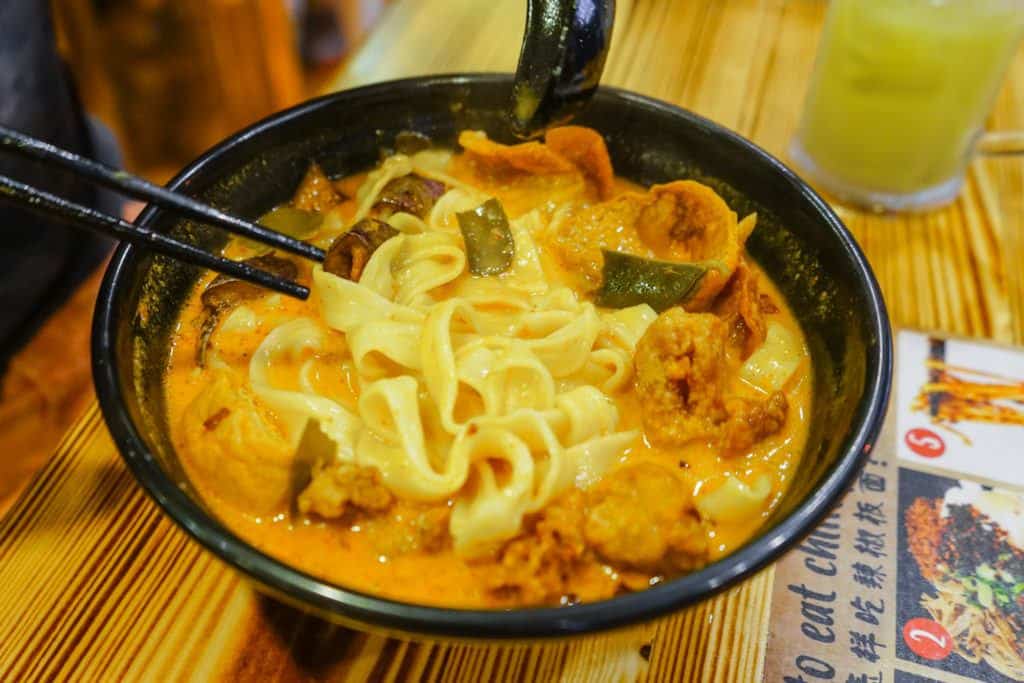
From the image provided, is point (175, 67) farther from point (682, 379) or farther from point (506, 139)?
point (682, 379)

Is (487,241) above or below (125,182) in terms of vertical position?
below

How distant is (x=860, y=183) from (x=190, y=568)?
269cm

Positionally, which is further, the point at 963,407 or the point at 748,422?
the point at 963,407

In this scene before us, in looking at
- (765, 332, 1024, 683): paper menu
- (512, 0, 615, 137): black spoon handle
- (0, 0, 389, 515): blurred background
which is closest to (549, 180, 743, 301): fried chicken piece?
(512, 0, 615, 137): black spoon handle

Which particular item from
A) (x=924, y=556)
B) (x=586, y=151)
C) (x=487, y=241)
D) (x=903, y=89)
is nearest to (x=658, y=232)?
(x=586, y=151)

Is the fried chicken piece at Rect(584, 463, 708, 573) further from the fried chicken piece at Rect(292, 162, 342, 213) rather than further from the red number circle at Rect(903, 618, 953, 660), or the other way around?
the fried chicken piece at Rect(292, 162, 342, 213)

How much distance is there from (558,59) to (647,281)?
675mm

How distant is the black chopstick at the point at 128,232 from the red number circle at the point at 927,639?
1.62 meters

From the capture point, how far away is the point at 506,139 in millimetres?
2645

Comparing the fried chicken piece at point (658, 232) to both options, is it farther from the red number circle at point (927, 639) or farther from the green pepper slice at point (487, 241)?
the red number circle at point (927, 639)

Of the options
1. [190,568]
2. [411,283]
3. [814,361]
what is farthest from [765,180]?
[190,568]

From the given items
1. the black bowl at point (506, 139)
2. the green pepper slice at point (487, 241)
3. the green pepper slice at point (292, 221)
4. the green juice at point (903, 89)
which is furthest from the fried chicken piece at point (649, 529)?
the green juice at point (903, 89)

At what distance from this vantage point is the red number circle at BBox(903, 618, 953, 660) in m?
1.86

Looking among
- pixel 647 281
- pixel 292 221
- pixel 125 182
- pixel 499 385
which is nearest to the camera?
pixel 125 182
